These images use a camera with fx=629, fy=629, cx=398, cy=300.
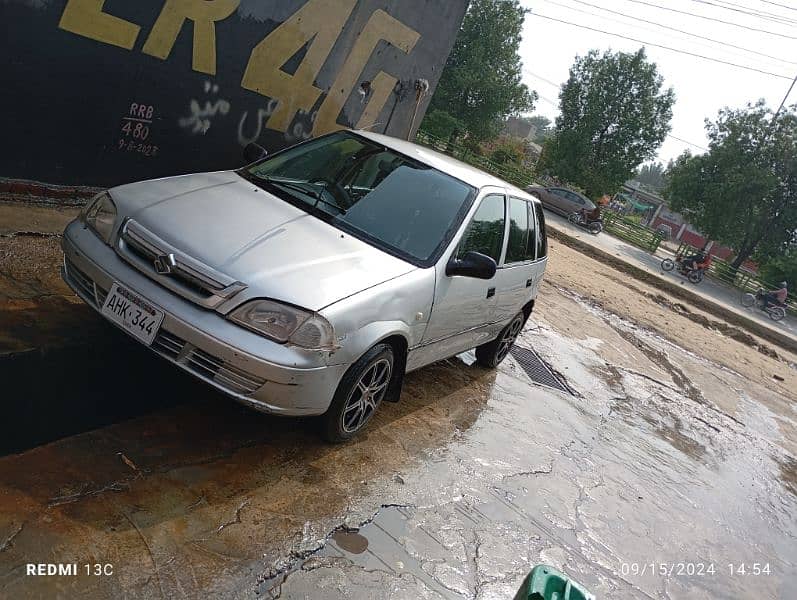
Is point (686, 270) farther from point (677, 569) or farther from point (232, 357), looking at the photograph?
point (232, 357)

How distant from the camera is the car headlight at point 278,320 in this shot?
3064 millimetres

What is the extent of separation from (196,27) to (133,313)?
4247 mm

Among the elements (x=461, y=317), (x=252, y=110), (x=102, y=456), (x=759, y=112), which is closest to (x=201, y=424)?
(x=102, y=456)

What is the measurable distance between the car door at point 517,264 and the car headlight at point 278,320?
7.07 ft

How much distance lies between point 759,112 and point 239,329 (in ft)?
118

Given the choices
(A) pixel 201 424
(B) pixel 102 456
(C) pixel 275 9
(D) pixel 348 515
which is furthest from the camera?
(C) pixel 275 9

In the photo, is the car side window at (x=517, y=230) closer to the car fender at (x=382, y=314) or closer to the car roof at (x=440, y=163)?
the car roof at (x=440, y=163)

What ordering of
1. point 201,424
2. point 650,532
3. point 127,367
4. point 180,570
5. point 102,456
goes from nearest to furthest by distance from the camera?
point 180,570
point 102,456
point 201,424
point 127,367
point 650,532

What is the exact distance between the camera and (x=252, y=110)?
7.37m

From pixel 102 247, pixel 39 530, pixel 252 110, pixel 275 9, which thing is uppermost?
pixel 275 9

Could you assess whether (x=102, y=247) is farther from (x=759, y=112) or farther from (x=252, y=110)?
(x=759, y=112)

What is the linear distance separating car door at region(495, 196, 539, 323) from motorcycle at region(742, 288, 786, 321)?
2219 cm

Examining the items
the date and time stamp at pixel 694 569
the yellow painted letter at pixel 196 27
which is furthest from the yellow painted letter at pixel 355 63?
the date and time stamp at pixel 694 569

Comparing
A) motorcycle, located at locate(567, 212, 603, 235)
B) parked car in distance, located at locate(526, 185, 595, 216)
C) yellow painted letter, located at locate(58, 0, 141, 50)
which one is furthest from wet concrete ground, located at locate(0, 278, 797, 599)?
parked car in distance, located at locate(526, 185, 595, 216)
